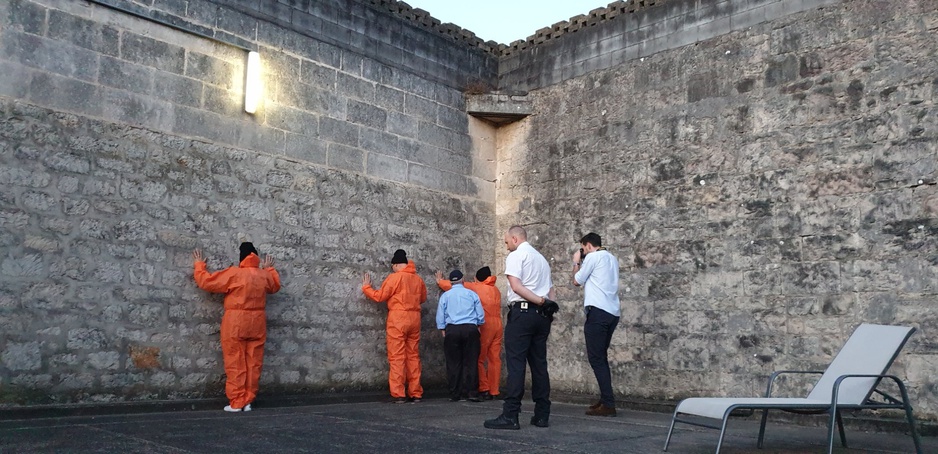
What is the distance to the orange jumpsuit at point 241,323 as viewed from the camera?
22.6ft

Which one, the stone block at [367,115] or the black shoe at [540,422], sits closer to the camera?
the black shoe at [540,422]

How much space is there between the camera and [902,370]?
6426 mm

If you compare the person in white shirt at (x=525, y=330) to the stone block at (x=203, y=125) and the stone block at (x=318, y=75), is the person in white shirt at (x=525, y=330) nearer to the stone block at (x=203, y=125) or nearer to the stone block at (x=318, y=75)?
the stone block at (x=203, y=125)

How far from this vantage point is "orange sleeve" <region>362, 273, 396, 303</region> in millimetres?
8188

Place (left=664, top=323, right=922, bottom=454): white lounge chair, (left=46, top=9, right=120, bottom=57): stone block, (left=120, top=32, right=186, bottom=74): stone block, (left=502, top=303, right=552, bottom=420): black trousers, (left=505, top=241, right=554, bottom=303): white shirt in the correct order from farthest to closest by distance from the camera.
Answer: (left=120, top=32, right=186, bottom=74): stone block, (left=46, top=9, right=120, bottom=57): stone block, (left=505, top=241, right=554, bottom=303): white shirt, (left=502, top=303, right=552, bottom=420): black trousers, (left=664, top=323, right=922, bottom=454): white lounge chair

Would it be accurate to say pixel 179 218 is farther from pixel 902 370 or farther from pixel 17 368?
pixel 902 370

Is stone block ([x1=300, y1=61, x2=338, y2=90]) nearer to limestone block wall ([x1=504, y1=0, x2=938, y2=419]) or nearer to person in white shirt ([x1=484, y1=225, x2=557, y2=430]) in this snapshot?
limestone block wall ([x1=504, y1=0, x2=938, y2=419])

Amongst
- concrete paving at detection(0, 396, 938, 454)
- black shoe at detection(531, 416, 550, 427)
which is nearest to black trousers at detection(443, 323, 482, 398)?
concrete paving at detection(0, 396, 938, 454)

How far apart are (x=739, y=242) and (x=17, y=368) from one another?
6256mm

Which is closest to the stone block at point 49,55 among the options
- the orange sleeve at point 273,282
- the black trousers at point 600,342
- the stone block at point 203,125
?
the stone block at point 203,125

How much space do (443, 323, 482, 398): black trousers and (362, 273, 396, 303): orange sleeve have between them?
2.43 feet

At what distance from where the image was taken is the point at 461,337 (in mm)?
8352

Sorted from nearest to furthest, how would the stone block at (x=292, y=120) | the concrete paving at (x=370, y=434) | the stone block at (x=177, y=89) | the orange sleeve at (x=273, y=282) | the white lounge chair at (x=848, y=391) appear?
the white lounge chair at (x=848, y=391) < the concrete paving at (x=370, y=434) < the stone block at (x=177, y=89) < the orange sleeve at (x=273, y=282) < the stone block at (x=292, y=120)

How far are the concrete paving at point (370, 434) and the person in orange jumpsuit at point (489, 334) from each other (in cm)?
178
